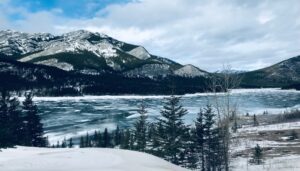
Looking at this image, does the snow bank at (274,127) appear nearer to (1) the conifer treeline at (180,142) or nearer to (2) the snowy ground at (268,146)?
(2) the snowy ground at (268,146)

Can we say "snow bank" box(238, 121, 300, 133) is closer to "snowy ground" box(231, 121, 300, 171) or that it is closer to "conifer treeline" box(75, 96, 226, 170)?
"snowy ground" box(231, 121, 300, 171)

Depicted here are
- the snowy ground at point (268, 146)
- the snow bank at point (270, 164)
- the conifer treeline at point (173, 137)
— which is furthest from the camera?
the snowy ground at point (268, 146)

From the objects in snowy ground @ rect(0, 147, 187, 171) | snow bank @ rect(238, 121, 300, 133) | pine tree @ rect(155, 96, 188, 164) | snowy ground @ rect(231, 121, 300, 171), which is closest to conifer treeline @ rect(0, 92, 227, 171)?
pine tree @ rect(155, 96, 188, 164)

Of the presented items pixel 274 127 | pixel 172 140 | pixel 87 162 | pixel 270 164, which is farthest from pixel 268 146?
pixel 87 162

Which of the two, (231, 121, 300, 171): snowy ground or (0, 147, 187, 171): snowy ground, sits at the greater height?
(0, 147, 187, 171): snowy ground

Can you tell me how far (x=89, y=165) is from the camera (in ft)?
36.7

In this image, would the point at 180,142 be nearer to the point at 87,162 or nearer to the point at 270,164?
the point at 270,164

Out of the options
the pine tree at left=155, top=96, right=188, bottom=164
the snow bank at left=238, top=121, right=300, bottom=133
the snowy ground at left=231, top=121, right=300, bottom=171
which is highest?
the pine tree at left=155, top=96, right=188, bottom=164

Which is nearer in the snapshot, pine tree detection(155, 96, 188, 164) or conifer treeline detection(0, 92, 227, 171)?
pine tree detection(155, 96, 188, 164)

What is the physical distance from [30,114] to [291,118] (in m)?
55.6

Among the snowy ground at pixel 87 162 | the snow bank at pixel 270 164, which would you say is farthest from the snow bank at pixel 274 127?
the snowy ground at pixel 87 162

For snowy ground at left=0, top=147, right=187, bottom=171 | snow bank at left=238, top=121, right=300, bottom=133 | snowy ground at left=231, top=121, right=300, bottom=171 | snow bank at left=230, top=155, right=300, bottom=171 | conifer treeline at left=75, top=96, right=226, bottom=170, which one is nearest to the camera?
snowy ground at left=0, top=147, right=187, bottom=171

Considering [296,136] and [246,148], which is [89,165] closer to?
[246,148]

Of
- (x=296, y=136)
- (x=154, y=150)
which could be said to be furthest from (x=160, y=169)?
(x=296, y=136)
